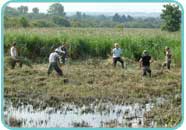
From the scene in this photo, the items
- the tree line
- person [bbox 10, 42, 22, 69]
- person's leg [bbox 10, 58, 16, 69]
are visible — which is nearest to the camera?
person's leg [bbox 10, 58, 16, 69]

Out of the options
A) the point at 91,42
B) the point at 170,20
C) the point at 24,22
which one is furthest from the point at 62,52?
the point at 24,22

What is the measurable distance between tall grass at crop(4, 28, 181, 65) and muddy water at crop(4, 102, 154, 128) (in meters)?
5.20

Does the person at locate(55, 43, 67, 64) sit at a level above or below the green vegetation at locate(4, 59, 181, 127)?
above

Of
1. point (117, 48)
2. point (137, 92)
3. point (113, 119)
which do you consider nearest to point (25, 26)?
point (117, 48)

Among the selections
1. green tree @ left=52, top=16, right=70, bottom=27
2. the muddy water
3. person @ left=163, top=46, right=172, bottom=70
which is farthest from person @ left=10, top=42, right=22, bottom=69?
green tree @ left=52, top=16, right=70, bottom=27

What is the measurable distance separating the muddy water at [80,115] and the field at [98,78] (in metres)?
0.03

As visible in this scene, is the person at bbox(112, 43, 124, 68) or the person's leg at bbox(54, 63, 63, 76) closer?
the person's leg at bbox(54, 63, 63, 76)

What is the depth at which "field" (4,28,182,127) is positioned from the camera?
10.1 metres

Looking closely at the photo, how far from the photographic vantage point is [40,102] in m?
10.4

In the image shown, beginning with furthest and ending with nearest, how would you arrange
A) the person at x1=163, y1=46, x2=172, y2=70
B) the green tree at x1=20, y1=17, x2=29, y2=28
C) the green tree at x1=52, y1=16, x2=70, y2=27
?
1. the green tree at x1=20, y1=17, x2=29, y2=28
2. the green tree at x1=52, y1=16, x2=70, y2=27
3. the person at x1=163, y1=46, x2=172, y2=70

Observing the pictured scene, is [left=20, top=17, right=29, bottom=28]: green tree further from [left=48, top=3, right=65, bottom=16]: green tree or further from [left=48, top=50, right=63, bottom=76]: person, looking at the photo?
[left=48, top=50, right=63, bottom=76]: person

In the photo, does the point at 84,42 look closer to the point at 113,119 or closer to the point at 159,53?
the point at 159,53

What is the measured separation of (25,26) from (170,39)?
528cm

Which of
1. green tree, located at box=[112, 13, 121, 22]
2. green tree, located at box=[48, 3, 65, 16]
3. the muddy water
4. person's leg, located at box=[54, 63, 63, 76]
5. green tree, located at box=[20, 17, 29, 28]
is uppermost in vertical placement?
green tree, located at box=[48, 3, 65, 16]
